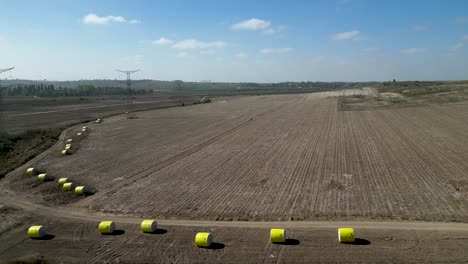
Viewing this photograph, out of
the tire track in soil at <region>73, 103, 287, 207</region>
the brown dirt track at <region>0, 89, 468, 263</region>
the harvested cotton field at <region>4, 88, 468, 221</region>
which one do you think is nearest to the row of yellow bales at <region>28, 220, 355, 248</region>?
the brown dirt track at <region>0, 89, 468, 263</region>

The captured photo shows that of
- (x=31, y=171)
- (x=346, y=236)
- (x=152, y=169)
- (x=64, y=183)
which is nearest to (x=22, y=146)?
(x=31, y=171)

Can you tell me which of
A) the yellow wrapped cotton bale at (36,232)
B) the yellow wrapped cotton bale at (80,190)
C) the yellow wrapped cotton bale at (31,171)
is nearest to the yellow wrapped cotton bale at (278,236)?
the yellow wrapped cotton bale at (36,232)

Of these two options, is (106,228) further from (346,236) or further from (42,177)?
(42,177)

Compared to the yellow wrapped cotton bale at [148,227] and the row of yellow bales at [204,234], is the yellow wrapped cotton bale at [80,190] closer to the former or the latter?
the row of yellow bales at [204,234]

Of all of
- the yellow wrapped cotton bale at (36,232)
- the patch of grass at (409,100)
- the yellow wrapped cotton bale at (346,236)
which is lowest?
the yellow wrapped cotton bale at (36,232)

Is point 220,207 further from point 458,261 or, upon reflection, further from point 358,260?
point 458,261

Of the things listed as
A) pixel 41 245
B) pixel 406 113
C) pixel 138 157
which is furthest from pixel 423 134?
pixel 41 245

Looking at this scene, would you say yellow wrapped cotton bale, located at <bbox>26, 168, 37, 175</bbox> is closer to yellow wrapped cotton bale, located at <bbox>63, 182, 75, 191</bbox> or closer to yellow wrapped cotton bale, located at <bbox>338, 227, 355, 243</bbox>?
yellow wrapped cotton bale, located at <bbox>63, 182, 75, 191</bbox>
